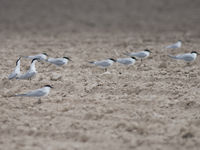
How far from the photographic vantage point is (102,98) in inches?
266

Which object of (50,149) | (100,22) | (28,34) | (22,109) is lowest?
(50,149)

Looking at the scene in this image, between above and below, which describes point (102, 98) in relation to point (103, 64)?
below

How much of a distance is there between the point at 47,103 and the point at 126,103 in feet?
5.12

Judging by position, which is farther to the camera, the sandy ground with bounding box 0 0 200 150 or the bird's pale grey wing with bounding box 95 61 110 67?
the bird's pale grey wing with bounding box 95 61 110 67

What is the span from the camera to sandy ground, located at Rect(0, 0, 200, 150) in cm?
494

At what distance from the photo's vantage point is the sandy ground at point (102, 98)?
4.94m

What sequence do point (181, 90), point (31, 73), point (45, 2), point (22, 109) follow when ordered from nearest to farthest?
1. point (22, 109)
2. point (181, 90)
3. point (31, 73)
4. point (45, 2)

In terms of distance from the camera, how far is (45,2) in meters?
29.8

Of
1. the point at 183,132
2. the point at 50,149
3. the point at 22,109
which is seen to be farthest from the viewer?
the point at 22,109

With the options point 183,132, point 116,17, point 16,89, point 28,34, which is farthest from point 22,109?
point 116,17

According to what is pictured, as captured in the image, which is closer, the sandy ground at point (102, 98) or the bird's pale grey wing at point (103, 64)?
the sandy ground at point (102, 98)

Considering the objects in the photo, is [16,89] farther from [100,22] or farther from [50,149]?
[100,22]

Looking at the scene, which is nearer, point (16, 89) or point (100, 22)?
point (16, 89)

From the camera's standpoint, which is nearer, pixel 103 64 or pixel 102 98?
pixel 102 98
